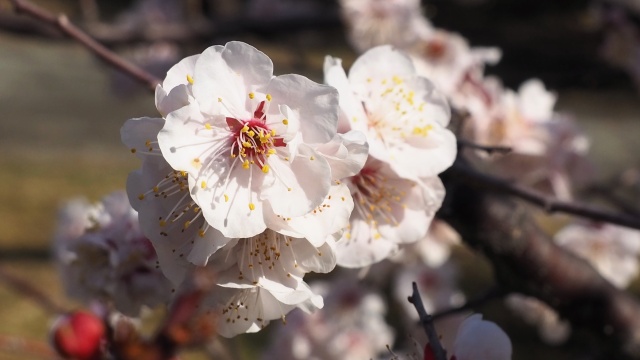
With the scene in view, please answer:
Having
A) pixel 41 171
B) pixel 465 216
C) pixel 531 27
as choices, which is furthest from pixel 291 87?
pixel 531 27

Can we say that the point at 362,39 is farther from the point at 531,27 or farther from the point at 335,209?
the point at 531,27

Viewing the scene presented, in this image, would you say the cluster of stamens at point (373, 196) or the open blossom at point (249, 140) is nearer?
the open blossom at point (249, 140)

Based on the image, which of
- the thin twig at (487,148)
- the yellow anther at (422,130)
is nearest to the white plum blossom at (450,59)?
the thin twig at (487,148)

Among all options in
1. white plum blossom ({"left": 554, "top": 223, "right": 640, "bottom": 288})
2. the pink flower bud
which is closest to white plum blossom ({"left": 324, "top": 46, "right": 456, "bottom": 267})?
the pink flower bud

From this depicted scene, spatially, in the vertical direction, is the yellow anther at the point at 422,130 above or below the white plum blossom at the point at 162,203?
below

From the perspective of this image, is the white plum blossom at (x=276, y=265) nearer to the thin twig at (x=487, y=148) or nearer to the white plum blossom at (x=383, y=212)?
the white plum blossom at (x=383, y=212)

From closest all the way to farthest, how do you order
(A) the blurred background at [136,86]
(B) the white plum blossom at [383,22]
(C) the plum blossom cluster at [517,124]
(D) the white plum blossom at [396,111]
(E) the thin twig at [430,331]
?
(E) the thin twig at [430,331]
(D) the white plum blossom at [396,111]
(C) the plum blossom cluster at [517,124]
(B) the white plum blossom at [383,22]
(A) the blurred background at [136,86]

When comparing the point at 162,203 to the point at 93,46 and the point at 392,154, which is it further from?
the point at 93,46
